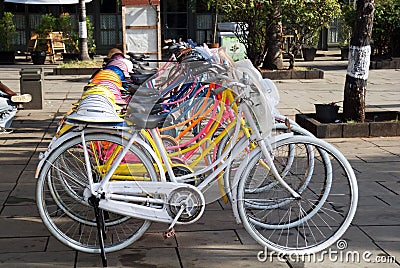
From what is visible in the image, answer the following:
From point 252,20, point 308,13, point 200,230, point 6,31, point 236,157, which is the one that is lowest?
point 200,230

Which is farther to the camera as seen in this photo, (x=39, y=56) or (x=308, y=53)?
(x=308, y=53)

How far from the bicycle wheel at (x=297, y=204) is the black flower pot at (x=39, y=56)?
15.9 meters

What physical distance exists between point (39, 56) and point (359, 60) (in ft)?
45.1

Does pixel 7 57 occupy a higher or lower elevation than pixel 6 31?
lower

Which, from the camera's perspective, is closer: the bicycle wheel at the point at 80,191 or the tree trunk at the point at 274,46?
the bicycle wheel at the point at 80,191

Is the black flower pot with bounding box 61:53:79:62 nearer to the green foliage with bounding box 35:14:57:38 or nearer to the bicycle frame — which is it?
the green foliage with bounding box 35:14:57:38

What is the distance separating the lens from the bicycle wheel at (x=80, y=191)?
4500 mm

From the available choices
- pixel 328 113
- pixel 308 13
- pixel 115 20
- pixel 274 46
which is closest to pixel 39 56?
pixel 115 20

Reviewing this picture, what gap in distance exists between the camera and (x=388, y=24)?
1822 cm

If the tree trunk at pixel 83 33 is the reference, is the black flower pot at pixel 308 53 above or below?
below

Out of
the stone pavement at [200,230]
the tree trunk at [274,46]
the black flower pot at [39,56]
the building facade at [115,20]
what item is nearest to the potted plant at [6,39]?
the black flower pot at [39,56]

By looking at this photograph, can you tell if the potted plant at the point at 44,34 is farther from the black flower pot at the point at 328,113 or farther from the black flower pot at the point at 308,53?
the black flower pot at the point at 328,113

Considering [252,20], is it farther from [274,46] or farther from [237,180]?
[237,180]

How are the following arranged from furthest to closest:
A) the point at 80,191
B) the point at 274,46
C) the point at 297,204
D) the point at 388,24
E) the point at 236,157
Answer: the point at 388,24 < the point at 274,46 < the point at 80,191 < the point at 297,204 < the point at 236,157
